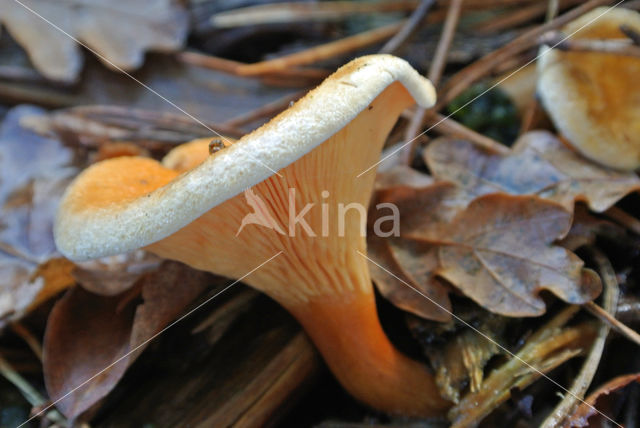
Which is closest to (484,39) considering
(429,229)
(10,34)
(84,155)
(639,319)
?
(429,229)

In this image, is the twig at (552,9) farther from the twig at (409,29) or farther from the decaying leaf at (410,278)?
the decaying leaf at (410,278)

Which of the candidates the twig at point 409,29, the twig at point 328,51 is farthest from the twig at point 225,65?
the twig at point 409,29

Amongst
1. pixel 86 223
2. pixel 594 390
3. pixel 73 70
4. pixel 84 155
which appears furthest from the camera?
pixel 73 70

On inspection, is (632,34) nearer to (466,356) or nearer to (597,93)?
(597,93)

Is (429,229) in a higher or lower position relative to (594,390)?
higher

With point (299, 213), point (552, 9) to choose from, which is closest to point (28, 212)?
point (299, 213)

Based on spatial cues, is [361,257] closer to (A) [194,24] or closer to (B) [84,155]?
(B) [84,155]
